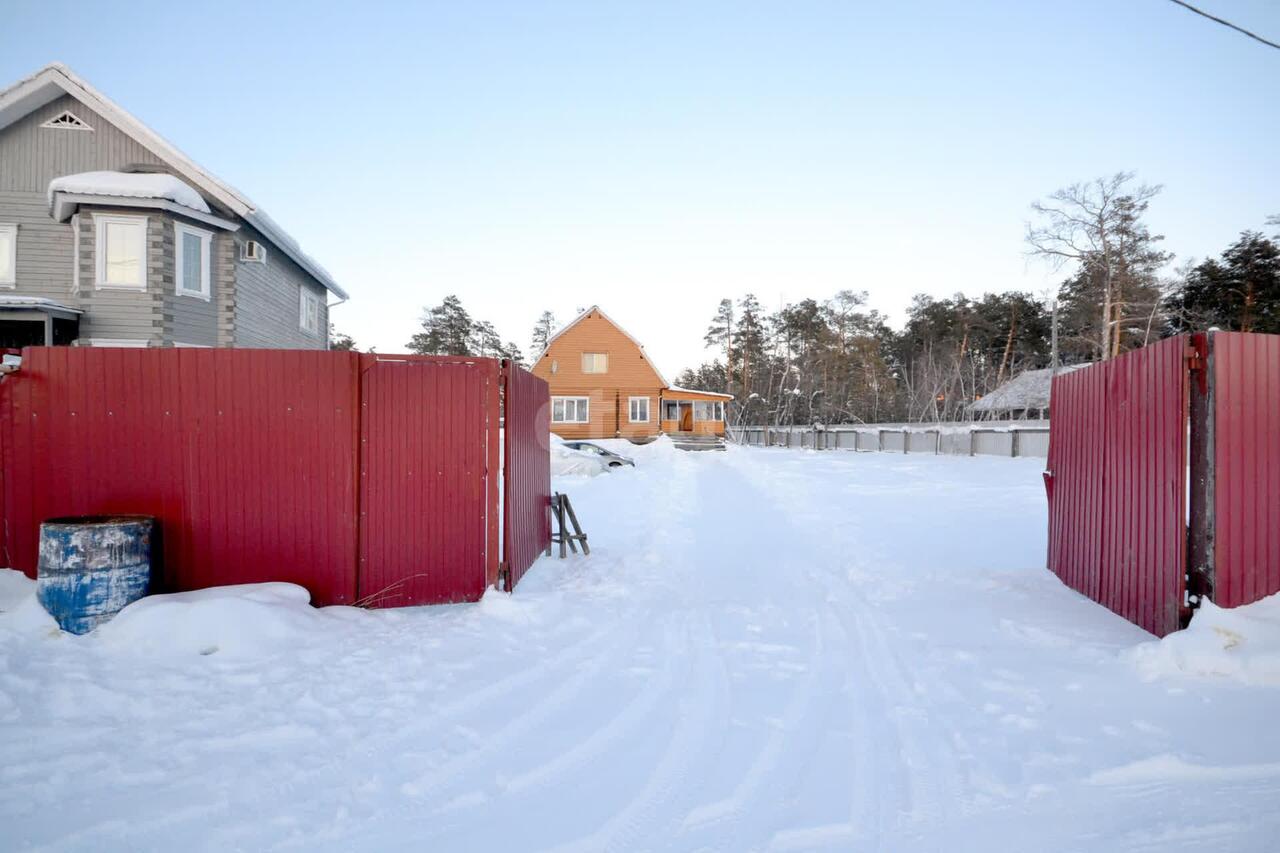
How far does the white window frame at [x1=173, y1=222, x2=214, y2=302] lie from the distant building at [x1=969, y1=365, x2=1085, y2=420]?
41249 millimetres

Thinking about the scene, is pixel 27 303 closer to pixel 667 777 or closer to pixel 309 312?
pixel 309 312

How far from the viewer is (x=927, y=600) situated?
235 inches

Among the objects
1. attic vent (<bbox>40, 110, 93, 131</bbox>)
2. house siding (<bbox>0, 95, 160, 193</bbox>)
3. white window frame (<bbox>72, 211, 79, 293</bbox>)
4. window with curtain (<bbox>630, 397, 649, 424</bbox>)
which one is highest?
attic vent (<bbox>40, 110, 93, 131</bbox>)

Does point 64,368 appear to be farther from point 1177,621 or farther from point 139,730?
point 1177,621

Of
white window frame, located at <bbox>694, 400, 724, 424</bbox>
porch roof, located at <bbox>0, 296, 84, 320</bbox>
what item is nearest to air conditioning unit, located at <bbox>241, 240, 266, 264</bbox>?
porch roof, located at <bbox>0, 296, 84, 320</bbox>

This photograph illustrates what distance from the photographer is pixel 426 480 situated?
5.76m

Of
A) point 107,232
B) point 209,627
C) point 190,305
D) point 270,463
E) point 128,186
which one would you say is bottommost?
point 209,627

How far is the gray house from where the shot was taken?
13117mm

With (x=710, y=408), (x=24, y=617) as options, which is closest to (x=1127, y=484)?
(x=24, y=617)

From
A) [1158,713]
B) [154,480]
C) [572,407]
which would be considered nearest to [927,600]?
[1158,713]

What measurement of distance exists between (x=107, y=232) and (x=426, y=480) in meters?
13.2

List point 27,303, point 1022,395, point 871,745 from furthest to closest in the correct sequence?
point 1022,395 → point 27,303 → point 871,745

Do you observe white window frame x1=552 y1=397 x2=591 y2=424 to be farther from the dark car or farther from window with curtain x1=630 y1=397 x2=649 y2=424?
the dark car

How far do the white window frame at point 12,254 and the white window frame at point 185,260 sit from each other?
147 inches
